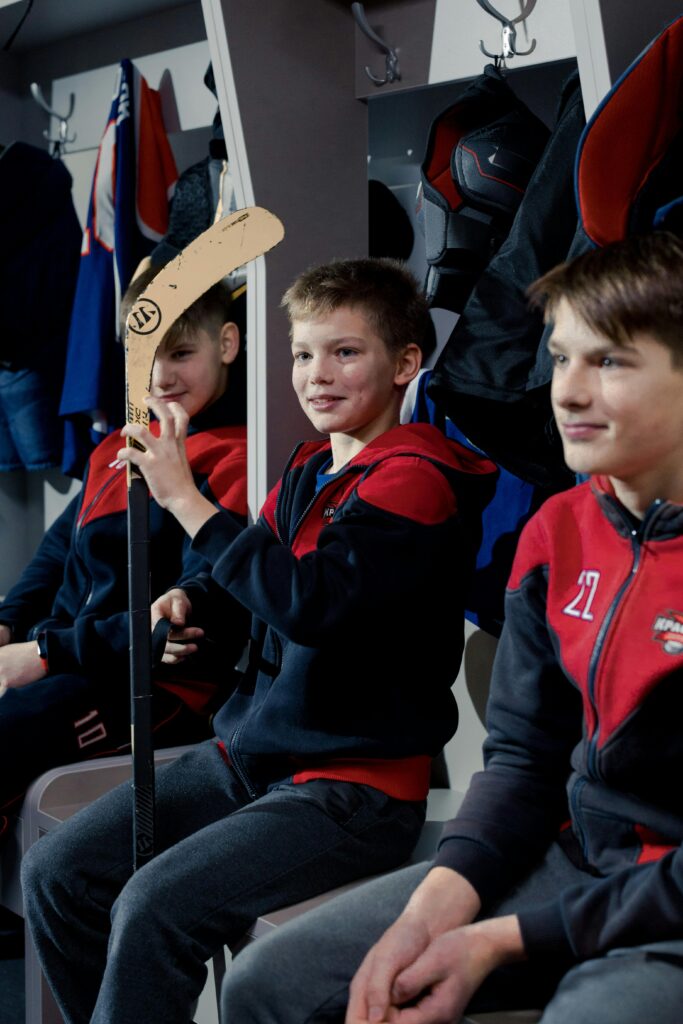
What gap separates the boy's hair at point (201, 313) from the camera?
2.05 meters

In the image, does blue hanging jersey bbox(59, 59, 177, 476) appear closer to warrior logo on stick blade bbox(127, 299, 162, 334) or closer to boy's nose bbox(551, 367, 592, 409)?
warrior logo on stick blade bbox(127, 299, 162, 334)

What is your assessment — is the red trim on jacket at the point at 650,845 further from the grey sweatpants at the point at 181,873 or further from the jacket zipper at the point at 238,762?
the jacket zipper at the point at 238,762

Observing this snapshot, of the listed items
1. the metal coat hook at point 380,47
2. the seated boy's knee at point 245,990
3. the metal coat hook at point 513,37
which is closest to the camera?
the seated boy's knee at point 245,990

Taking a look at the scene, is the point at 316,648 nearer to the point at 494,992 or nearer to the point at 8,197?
the point at 494,992

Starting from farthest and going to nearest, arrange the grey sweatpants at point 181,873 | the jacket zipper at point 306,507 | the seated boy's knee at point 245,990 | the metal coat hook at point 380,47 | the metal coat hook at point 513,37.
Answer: the metal coat hook at point 380,47
the metal coat hook at point 513,37
the jacket zipper at point 306,507
the grey sweatpants at point 181,873
the seated boy's knee at point 245,990

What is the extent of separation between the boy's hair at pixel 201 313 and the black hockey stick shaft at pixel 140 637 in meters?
0.67

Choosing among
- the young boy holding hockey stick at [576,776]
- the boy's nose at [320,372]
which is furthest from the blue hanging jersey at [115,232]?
the young boy holding hockey stick at [576,776]

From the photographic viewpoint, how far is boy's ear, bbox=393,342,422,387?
5.54 ft

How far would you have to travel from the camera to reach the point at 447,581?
1543 mm

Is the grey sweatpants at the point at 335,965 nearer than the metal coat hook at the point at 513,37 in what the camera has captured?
Yes

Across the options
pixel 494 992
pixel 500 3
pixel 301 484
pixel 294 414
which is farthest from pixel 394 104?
pixel 494 992

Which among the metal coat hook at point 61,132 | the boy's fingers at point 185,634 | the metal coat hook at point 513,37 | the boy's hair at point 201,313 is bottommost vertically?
the boy's fingers at point 185,634

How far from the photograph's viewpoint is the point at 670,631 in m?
1.07

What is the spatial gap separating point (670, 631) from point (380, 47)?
1393 mm
